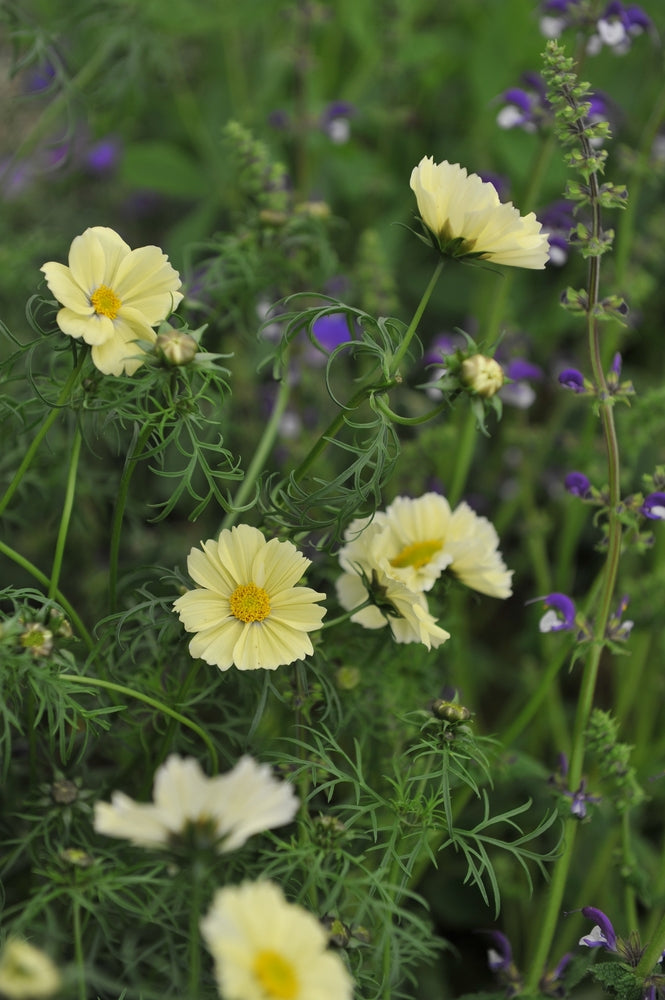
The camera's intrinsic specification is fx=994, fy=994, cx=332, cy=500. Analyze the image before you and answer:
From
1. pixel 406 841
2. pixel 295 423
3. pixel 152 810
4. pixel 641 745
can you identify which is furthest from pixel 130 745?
pixel 641 745

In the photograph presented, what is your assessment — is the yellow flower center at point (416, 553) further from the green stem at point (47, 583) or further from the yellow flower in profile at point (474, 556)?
the green stem at point (47, 583)

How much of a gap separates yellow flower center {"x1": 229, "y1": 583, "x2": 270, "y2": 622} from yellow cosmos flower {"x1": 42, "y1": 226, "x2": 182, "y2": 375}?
157 mm

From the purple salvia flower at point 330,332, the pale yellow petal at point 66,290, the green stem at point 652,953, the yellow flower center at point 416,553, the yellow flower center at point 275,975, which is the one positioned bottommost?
the green stem at point 652,953

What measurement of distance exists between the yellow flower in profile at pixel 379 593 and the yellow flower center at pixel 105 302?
0.71 ft

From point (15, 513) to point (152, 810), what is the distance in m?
0.53

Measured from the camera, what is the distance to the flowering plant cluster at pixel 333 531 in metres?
0.62

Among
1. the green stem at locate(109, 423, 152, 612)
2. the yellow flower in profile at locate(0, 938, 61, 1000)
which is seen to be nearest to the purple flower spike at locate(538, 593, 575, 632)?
the green stem at locate(109, 423, 152, 612)

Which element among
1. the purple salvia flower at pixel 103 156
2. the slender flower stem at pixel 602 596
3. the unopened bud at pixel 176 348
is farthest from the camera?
the purple salvia flower at pixel 103 156

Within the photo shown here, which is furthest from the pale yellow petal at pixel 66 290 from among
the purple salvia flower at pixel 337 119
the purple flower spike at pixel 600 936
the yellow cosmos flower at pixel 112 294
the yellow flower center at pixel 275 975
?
the purple salvia flower at pixel 337 119

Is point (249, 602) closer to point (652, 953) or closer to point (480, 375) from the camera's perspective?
point (480, 375)

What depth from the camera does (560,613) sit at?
777mm

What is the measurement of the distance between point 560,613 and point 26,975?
0.50 metres

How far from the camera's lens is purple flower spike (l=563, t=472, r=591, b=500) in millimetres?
793

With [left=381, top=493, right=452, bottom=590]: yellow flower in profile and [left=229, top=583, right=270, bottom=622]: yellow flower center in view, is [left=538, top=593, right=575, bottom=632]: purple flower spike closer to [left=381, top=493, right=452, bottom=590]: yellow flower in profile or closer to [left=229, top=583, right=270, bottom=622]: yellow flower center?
[left=381, top=493, right=452, bottom=590]: yellow flower in profile
